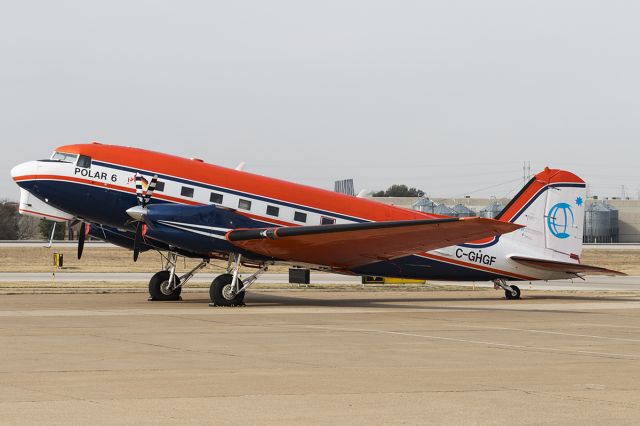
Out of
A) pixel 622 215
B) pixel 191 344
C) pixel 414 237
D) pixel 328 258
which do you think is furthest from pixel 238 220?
pixel 622 215

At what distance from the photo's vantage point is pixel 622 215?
5635 inches

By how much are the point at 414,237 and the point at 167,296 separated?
9.26 metres

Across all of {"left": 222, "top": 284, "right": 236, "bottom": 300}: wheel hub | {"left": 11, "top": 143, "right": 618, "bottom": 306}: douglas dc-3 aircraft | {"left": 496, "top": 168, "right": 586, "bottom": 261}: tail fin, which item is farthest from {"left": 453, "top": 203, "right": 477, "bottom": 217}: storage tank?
{"left": 222, "top": 284, "right": 236, "bottom": 300}: wheel hub

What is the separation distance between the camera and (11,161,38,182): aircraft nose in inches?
1208

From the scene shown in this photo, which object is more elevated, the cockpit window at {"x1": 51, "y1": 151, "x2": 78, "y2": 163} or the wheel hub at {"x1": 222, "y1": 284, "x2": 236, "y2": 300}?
the cockpit window at {"x1": 51, "y1": 151, "x2": 78, "y2": 163}

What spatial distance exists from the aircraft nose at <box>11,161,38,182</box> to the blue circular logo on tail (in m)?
18.8

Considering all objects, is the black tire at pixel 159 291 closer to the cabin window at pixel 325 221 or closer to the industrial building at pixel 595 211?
the cabin window at pixel 325 221

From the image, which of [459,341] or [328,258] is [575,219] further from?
[459,341]

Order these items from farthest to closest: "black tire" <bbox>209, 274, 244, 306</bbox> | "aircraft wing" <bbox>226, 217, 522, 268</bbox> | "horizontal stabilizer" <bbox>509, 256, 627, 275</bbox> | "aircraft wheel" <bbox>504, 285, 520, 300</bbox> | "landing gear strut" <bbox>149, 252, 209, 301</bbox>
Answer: "aircraft wheel" <bbox>504, 285, 520, 300</bbox> < "horizontal stabilizer" <bbox>509, 256, 627, 275</bbox> < "landing gear strut" <bbox>149, 252, 209, 301</bbox> < "black tire" <bbox>209, 274, 244, 306</bbox> < "aircraft wing" <bbox>226, 217, 522, 268</bbox>

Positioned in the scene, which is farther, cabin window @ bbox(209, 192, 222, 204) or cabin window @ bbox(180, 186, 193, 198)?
cabin window @ bbox(209, 192, 222, 204)

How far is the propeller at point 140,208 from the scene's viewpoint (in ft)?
96.6

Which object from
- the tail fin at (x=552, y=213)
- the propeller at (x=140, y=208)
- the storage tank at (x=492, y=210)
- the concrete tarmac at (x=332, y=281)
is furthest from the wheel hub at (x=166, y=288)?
the storage tank at (x=492, y=210)

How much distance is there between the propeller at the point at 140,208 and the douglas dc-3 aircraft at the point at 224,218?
3 centimetres

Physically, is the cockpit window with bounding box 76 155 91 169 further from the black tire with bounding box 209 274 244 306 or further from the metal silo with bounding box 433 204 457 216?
the metal silo with bounding box 433 204 457 216
